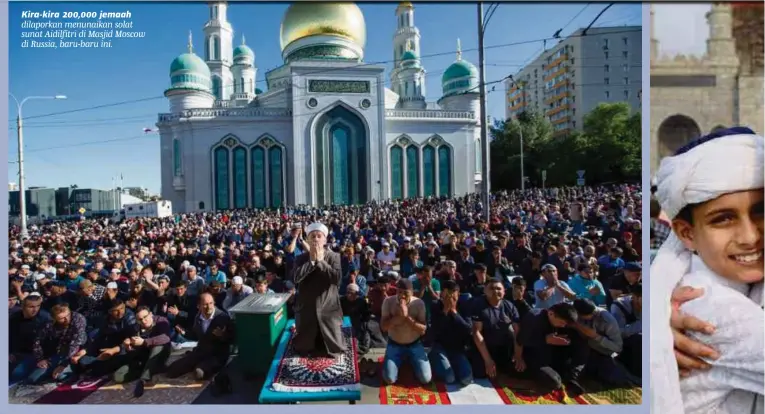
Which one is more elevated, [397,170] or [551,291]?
[397,170]

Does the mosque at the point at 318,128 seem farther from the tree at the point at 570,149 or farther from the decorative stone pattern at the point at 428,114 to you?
the tree at the point at 570,149

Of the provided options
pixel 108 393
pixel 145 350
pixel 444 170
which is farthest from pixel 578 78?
pixel 108 393

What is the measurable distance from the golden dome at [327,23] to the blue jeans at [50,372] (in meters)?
2.83

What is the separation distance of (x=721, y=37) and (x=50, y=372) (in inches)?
187

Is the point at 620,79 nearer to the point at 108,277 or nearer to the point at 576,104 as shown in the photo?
the point at 576,104

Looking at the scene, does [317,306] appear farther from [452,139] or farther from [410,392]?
[452,139]

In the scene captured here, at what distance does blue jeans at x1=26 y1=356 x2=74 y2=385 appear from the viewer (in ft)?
11.0

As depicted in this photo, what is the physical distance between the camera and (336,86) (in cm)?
471

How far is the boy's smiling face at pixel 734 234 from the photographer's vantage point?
204 cm

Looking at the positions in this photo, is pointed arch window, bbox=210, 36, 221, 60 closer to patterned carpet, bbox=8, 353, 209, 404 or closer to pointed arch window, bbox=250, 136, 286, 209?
pointed arch window, bbox=250, 136, 286, 209

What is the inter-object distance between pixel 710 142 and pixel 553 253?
1789 millimetres

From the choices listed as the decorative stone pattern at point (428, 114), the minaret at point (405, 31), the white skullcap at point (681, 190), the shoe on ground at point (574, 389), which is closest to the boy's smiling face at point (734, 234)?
the white skullcap at point (681, 190)

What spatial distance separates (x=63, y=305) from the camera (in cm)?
346

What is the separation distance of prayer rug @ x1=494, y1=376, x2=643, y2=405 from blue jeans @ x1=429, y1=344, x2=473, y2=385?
0.23 meters
